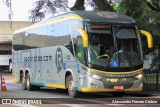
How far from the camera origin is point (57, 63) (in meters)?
20.3

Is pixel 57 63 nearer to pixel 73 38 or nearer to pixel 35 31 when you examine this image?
pixel 73 38

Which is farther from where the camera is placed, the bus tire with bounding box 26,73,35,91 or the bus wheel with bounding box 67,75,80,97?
the bus tire with bounding box 26,73,35,91

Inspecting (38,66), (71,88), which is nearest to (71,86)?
(71,88)

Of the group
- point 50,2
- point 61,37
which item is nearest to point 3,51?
point 50,2

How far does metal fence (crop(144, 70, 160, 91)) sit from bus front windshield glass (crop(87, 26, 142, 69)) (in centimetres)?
461

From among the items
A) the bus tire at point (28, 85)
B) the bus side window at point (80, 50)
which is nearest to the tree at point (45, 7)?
the bus tire at point (28, 85)

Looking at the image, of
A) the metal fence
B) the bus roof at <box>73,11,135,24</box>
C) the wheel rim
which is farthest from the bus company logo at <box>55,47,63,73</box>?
the metal fence

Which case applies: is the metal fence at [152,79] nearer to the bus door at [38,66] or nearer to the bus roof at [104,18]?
the bus roof at [104,18]

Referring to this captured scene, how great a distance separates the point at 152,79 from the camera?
77.9ft

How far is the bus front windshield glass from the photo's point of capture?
1716cm

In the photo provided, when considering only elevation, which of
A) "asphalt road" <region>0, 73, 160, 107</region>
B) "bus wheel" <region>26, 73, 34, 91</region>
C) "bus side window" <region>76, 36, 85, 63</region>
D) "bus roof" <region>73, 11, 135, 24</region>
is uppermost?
"bus roof" <region>73, 11, 135, 24</region>

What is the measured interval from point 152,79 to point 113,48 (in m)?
7.12

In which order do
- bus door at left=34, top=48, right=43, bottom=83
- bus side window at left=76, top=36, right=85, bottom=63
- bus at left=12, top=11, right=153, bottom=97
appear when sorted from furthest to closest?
bus door at left=34, top=48, right=43, bottom=83
bus side window at left=76, top=36, right=85, bottom=63
bus at left=12, top=11, right=153, bottom=97

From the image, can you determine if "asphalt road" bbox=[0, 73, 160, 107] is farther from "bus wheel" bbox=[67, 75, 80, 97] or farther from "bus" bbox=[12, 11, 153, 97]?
"bus" bbox=[12, 11, 153, 97]
